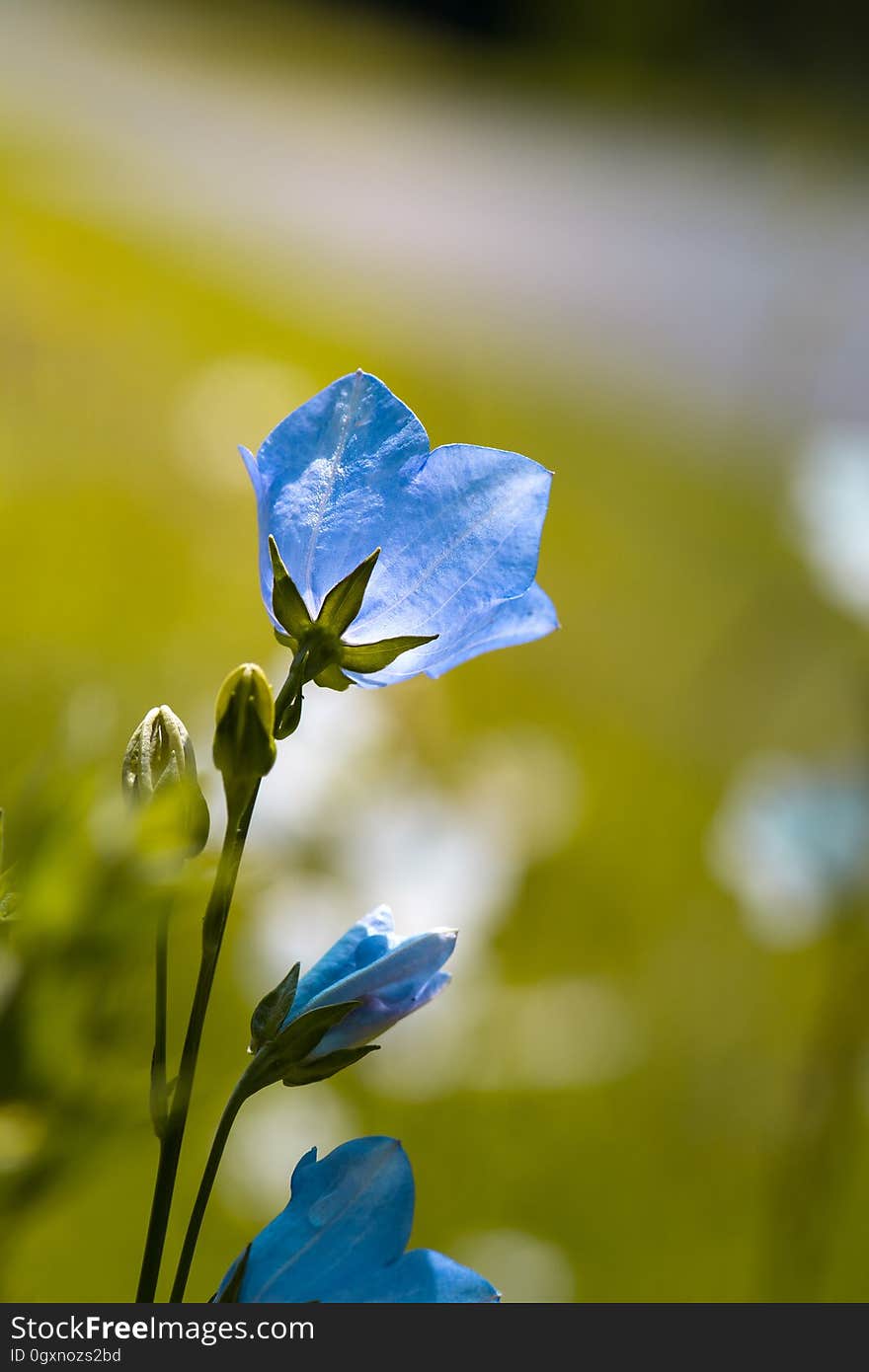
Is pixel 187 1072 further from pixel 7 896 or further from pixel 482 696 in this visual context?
pixel 482 696

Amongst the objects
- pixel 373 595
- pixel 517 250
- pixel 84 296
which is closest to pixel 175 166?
pixel 517 250

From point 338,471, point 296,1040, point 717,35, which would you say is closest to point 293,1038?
point 296,1040

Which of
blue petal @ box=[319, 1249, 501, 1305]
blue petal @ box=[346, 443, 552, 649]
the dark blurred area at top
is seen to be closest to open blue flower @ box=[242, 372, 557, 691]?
blue petal @ box=[346, 443, 552, 649]

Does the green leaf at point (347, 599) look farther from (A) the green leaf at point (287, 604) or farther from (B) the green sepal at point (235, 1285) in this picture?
(B) the green sepal at point (235, 1285)

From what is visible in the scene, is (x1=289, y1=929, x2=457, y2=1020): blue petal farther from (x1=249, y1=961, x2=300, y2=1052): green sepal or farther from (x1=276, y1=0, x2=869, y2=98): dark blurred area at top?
(x1=276, y1=0, x2=869, y2=98): dark blurred area at top

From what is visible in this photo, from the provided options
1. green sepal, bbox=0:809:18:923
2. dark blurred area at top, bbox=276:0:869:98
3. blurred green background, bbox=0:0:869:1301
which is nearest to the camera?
green sepal, bbox=0:809:18:923

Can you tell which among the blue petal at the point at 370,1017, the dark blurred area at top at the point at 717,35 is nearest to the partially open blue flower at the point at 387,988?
the blue petal at the point at 370,1017
